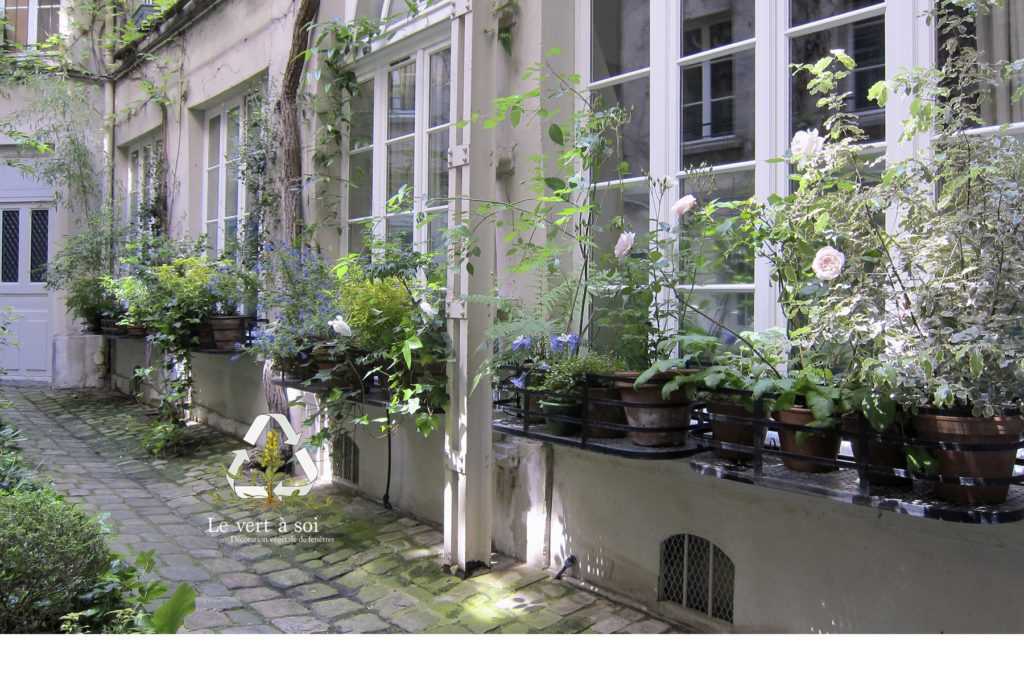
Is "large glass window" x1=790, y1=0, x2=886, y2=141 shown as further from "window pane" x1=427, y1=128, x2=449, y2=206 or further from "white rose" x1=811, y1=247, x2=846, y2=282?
"window pane" x1=427, y1=128, x2=449, y2=206

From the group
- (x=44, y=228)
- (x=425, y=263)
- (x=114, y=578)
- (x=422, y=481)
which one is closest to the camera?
(x=114, y=578)

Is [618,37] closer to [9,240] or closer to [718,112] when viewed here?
[718,112]

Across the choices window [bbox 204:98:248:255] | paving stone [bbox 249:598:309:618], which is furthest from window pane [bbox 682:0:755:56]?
window [bbox 204:98:248:255]

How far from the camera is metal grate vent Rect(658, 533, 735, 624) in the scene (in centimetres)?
279

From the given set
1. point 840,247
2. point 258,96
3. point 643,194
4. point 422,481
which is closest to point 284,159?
point 258,96

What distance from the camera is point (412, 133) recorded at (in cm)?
463

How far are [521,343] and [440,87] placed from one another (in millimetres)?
1995

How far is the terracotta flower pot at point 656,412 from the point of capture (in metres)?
2.62

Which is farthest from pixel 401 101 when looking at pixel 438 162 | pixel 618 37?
pixel 618 37

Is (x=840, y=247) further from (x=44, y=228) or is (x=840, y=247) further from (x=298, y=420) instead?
(x=44, y=228)

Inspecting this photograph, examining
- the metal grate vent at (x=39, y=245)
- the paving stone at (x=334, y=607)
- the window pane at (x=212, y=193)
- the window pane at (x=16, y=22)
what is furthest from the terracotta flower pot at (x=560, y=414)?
the window pane at (x=212, y=193)

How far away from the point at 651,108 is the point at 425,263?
1263 millimetres

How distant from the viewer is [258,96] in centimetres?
584

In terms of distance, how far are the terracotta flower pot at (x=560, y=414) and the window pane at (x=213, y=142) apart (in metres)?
4.88
